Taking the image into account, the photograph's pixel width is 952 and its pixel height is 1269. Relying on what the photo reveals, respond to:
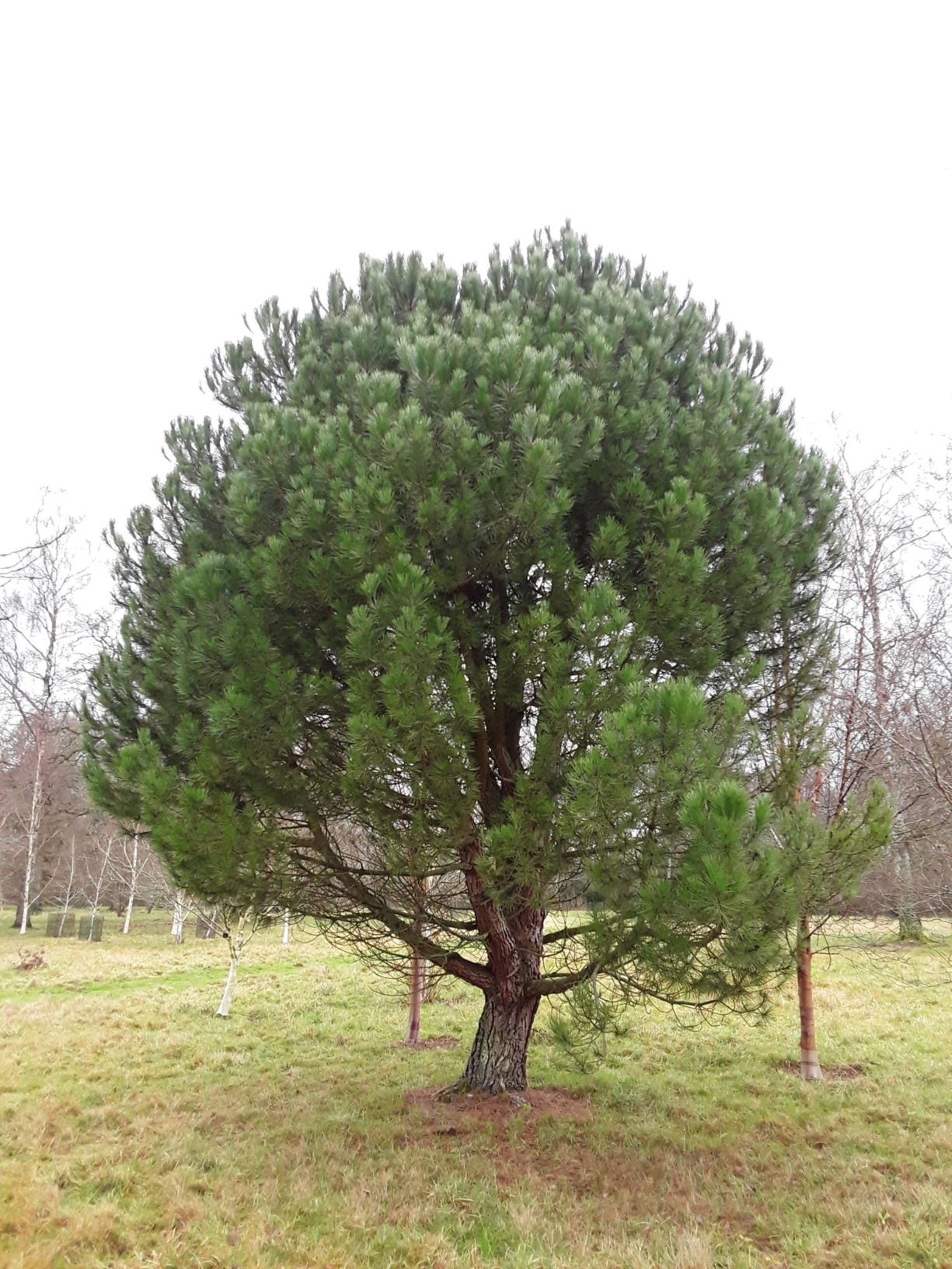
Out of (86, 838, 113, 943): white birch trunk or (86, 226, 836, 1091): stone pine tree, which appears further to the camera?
(86, 838, 113, 943): white birch trunk

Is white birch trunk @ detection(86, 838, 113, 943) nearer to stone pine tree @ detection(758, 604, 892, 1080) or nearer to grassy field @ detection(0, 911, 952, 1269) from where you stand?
grassy field @ detection(0, 911, 952, 1269)

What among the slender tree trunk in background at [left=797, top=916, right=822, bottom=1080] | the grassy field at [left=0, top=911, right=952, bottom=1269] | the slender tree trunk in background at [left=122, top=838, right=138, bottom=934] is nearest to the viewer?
the grassy field at [left=0, top=911, right=952, bottom=1269]

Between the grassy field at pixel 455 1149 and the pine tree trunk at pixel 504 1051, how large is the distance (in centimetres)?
25

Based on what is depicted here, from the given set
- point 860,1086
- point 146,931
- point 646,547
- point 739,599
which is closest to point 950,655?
point 739,599

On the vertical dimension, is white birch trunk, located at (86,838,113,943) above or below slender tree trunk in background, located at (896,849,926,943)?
below

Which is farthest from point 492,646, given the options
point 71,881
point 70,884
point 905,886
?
point 71,881

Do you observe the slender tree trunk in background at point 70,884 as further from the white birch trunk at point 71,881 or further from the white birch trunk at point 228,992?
the white birch trunk at point 228,992

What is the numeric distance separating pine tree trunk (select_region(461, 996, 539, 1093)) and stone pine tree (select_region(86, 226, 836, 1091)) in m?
0.03

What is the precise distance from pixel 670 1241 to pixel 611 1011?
1.12 metres

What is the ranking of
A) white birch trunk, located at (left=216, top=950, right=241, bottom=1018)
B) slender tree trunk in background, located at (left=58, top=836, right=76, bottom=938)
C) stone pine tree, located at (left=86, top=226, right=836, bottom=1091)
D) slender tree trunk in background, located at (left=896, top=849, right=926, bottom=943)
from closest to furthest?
stone pine tree, located at (left=86, top=226, right=836, bottom=1091)
slender tree trunk in background, located at (left=896, top=849, right=926, bottom=943)
white birch trunk, located at (left=216, top=950, right=241, bottom=1018)
slender tree trunk in background, located at (left=58, top=836, right=76, bottom=938)

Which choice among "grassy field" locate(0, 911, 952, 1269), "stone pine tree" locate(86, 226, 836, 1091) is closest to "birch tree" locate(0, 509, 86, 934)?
"grassy field" locate(0, 911, 952, 1269)

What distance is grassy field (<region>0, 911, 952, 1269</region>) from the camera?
12.1ft

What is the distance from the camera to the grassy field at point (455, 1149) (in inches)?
145

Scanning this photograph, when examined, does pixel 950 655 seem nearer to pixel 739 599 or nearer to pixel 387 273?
pixel 739 599
